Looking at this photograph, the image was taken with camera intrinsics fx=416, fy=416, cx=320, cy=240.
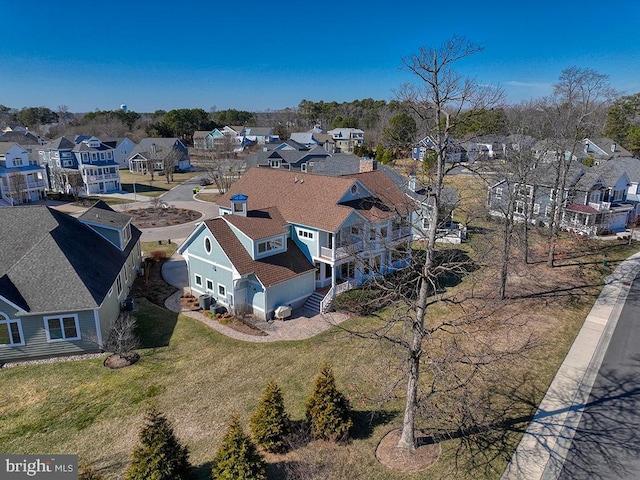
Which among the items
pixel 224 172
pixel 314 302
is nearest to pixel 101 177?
pixel 224 172

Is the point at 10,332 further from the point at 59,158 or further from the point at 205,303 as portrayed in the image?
the point at 59,158

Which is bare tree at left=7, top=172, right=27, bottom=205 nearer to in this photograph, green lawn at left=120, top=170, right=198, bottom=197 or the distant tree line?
green lawn at left=120, top=170, right=198, bottom=197

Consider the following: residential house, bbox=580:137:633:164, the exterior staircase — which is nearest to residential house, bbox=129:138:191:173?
the exterior staircase

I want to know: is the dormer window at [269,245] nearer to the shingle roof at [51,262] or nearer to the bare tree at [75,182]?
the shingle roof at [51,262]

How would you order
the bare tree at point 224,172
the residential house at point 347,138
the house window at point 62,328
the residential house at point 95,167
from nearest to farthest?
the house window at point 62,328 < the bare tree at point 224,172 < the residential house at point 95,167 < the residential house at point 347,138

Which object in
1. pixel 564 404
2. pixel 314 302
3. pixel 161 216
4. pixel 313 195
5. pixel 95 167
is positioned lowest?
pixel 564 404

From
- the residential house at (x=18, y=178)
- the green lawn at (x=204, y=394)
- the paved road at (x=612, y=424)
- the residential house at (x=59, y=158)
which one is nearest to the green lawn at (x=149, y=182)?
the residential house at (x=59, y=158)

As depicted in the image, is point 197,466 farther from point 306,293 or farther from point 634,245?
point 634,245
